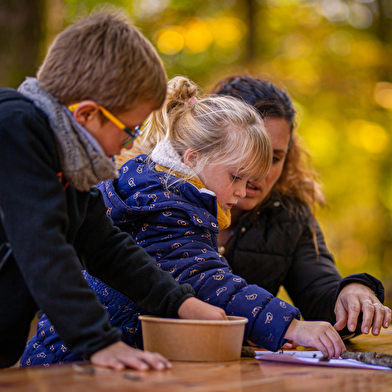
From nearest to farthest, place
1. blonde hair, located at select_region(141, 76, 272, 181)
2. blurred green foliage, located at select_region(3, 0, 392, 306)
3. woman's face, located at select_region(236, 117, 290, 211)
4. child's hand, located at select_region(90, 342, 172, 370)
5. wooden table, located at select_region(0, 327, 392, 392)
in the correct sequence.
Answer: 1. wooden table, located at select_region(0, 327, 392, 392)
2. child's hand, located at select_region(90, 342, 172, 370)
3. blonde hair, located at select_region(141, 76, 272, 181)
4. woman's face, located at select_region(236, 117, 290, 211)
5. blurred green foliage, located at select_region(3, 0, 392, 306)

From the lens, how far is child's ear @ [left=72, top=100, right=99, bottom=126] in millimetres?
1047

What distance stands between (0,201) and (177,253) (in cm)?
61

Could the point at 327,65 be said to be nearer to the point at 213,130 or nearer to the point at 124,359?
the point at 213,130

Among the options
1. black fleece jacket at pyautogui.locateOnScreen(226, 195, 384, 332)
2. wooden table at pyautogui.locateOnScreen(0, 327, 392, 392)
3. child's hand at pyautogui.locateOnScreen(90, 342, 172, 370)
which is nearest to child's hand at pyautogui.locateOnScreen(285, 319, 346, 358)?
wooden table at pyautogui.locateOnScreen(0, 327, 392, 392)

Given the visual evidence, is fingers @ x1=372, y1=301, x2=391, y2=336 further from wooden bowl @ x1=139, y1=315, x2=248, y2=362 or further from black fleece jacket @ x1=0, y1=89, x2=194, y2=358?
black fleece jacket @ x1=0, y1=89, x2=194, y2=358

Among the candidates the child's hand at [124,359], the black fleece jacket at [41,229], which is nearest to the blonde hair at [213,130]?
the black fleece jacket at [41,229]

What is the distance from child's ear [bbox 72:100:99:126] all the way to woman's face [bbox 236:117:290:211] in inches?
46.9

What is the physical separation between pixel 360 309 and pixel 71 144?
1189mm

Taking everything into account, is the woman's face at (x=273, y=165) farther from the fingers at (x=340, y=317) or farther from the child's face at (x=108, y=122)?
the child's face at (x=108, y=122)

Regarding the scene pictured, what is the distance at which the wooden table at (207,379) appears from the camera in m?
0.75

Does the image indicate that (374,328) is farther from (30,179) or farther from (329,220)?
(329,220)

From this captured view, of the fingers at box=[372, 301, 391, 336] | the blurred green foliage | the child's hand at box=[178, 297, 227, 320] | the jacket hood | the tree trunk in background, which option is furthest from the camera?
the blurred green foliage

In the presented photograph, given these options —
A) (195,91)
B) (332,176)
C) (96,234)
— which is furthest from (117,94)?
(332,176)

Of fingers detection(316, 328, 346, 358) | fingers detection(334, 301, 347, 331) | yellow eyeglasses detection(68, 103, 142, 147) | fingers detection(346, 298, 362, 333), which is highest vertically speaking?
yellow eyeglasses detection(68, 103, 142, 147)
